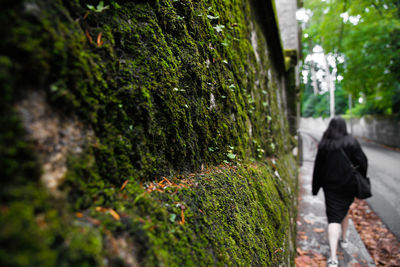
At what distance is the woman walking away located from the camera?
132 inches

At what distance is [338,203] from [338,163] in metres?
0.61

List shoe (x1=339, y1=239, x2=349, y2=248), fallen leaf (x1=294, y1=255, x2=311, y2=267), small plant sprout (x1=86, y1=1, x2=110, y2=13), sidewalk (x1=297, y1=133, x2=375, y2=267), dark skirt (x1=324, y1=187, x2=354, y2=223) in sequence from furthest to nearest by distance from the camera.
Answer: shoe (x1=339, y1=239, x2=349, y2=248) → dark skirt (x1=324, y1=187, x2=354, y2=223) → sidewalk (x1=297, y1=133, x2=375, y2=267) → fallen leaf (x1=294, y1=255, x2=311, y2=267) → small plant sprout (x1=86, y1=1, x2=110, y2=13)

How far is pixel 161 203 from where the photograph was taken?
951mm

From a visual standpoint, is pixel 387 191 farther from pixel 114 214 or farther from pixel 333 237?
pixel 114 214

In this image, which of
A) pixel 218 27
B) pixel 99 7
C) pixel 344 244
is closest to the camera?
pixel 99 7

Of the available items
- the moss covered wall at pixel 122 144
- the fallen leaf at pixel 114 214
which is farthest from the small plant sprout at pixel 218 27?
the fallen leaf at pixel 114 214

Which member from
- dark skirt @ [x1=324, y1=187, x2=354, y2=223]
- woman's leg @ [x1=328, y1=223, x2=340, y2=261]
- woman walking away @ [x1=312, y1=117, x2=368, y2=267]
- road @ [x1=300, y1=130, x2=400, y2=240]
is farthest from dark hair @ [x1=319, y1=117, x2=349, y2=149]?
road @ [x1=300, y1=130, x2=400, y2=240]

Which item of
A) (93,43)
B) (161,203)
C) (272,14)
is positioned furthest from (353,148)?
(93,43)

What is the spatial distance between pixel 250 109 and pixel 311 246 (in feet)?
8.48

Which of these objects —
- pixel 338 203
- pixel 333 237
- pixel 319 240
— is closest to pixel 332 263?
pixel 333 237

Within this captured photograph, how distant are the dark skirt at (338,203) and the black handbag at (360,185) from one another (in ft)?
0.40

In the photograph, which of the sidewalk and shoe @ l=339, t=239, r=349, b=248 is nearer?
the sidewalk

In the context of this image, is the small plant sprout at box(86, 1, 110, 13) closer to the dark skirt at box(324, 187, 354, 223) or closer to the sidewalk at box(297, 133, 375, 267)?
the sidewalk at box(297, 133, 375, 267)

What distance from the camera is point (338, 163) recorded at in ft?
11.4
